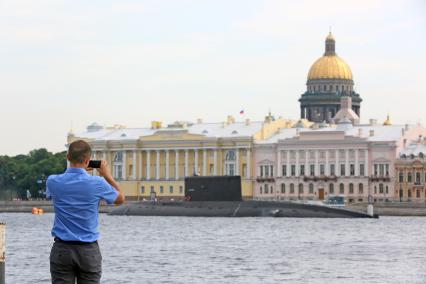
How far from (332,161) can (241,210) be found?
2000 inches

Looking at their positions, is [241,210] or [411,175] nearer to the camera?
[241,210]

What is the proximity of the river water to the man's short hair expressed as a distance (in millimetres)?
15475

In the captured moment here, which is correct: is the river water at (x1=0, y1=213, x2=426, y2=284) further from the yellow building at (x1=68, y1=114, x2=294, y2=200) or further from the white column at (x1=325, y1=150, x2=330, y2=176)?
the yellow building at (x1=68, y1=114, x2=294, y2=200)

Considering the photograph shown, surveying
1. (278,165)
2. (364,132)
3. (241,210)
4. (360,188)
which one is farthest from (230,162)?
(241,210)

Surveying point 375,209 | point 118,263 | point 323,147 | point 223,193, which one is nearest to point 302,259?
point 118,263

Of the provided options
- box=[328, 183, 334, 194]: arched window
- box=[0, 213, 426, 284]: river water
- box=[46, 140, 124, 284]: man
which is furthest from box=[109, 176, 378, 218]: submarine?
box=[46, 140, 124, 284]: man

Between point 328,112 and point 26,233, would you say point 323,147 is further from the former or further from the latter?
point 26,233

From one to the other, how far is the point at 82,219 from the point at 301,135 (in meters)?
114

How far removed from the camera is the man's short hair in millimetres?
9789

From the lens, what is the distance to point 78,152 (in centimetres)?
985

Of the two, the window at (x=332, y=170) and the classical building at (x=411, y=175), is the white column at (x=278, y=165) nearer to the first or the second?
the window at (x=332, y=170)

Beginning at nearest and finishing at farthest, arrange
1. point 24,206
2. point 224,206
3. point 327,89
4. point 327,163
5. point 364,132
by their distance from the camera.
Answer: point 224,206 → point 24,206 → point 327,163 → point 364,132 → point 327,89

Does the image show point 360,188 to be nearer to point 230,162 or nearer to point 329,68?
point 230,162

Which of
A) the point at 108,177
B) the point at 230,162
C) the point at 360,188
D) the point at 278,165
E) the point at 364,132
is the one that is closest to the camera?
the point at 108,177
